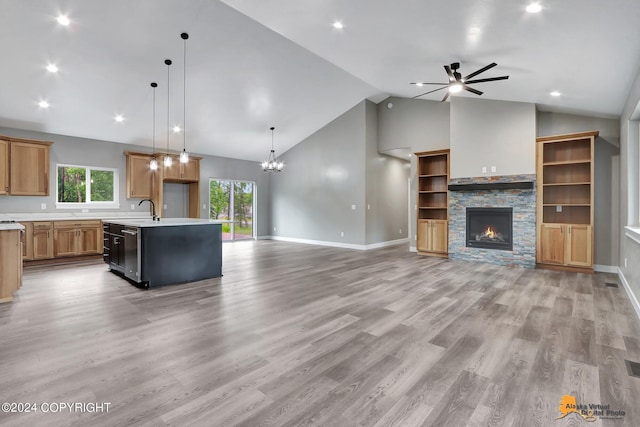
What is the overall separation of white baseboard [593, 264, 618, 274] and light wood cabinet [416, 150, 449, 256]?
8.52 ft

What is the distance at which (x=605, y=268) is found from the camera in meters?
5.59

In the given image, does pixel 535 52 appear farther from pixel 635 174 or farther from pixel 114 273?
pixel 114 273

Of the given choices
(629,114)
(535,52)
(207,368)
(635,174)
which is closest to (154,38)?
(207,368)

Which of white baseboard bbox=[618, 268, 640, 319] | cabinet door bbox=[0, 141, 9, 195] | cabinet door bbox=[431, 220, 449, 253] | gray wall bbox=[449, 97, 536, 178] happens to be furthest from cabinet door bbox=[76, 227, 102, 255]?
white baseboard bbox=[618, 268, 640, 319]

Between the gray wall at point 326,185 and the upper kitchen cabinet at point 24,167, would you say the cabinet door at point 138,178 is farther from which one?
the gray wall at point 326,185

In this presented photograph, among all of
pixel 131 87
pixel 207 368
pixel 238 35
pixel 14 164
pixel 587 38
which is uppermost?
pixel 238 35

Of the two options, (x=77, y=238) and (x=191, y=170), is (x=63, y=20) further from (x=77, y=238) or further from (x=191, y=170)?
(x=191, y=170)

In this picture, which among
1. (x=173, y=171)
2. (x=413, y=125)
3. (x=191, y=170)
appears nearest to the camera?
(x=413, y=125)

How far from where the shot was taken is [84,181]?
756cm

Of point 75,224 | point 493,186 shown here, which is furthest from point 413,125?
point 75,224

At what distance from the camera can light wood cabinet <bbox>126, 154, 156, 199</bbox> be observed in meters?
7.88

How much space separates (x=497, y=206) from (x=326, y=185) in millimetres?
4649

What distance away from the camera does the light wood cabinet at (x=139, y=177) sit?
25.8 feet

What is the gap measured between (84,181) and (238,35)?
5.31 metres
